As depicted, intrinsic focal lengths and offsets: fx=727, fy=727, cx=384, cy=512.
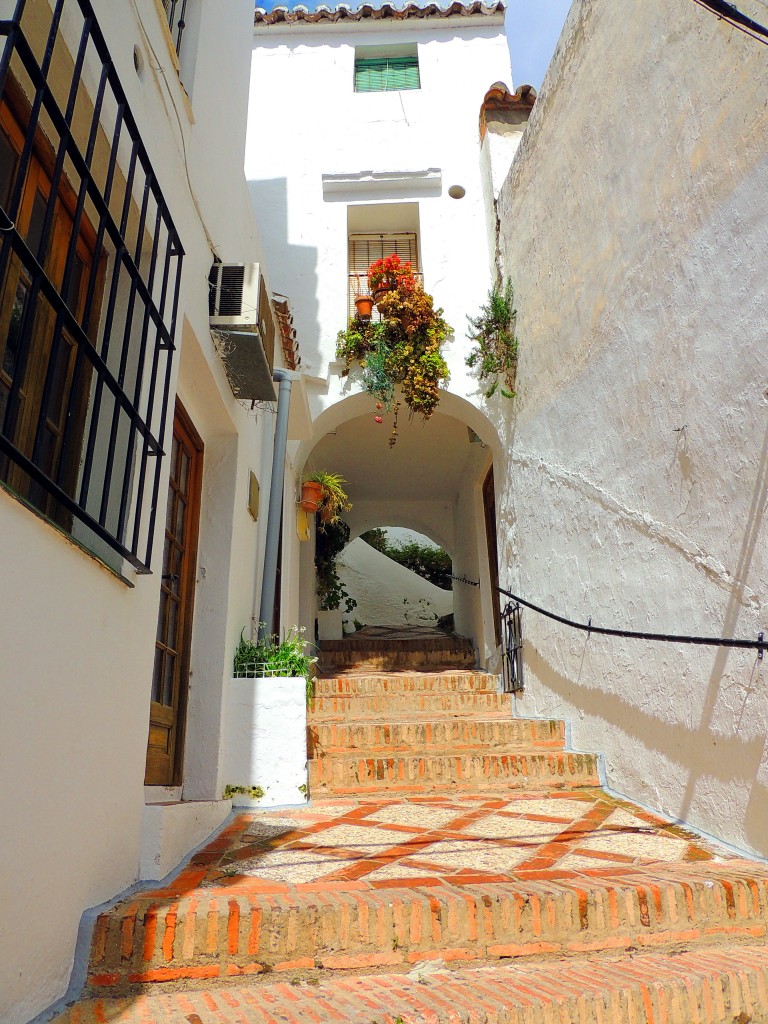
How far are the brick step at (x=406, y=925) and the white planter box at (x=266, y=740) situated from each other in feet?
5.27

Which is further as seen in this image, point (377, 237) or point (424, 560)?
point (424, 560)

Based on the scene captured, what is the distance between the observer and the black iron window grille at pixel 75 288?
67.9 inches

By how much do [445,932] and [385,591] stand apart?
11489 mm

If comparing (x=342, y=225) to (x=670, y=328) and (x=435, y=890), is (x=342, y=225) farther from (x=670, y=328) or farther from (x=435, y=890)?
(x=435, y=890)

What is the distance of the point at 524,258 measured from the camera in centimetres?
581

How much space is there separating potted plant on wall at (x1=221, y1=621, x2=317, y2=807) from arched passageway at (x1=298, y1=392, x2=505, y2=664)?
2.92 metres

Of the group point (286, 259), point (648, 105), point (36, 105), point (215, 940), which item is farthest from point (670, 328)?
point (286, 259)

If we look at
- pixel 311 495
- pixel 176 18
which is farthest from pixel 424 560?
pixel 176 18

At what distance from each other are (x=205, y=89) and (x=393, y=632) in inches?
321

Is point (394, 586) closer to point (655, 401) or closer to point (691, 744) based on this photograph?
point (655, 401)

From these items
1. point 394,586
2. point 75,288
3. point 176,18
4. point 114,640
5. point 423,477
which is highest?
point 423,477

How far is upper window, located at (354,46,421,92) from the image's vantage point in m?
8.02

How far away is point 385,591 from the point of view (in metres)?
13.5

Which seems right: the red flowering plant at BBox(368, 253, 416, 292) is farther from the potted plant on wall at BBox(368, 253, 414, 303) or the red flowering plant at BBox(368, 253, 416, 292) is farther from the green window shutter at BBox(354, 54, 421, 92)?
the green window shutter at BBox(354, 54, 421, 92)
